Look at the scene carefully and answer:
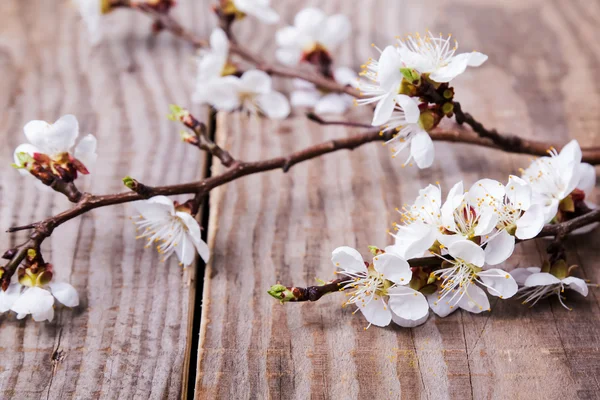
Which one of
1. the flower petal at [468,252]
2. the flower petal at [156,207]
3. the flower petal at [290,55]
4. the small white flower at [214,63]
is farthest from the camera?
the flower petal at [290,55]

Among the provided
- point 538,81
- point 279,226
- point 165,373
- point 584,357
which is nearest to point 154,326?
point 165,373

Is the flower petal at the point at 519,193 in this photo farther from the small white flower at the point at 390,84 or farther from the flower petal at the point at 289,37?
the flower petal at the point at 289,37

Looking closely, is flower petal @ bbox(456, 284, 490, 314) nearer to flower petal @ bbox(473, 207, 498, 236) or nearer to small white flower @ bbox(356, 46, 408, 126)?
flower petal @ bbox(473, 207, 498, 236)

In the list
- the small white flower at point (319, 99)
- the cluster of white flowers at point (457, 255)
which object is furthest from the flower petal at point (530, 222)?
the small white flower at point (319, 99)

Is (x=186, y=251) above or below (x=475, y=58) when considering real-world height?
below

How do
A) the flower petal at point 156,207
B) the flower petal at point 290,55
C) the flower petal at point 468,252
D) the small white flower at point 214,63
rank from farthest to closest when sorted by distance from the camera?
the flower petal at point 290,55 → the small white flower at point 214,63 → the flower petal at point 156,207 → the flower petal at point 468,252

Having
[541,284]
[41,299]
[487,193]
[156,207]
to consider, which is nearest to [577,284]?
[541,284]

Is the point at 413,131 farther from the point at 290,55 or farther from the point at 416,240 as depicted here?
the point at 290,55

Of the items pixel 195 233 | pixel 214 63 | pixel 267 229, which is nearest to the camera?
pixel 195 233
